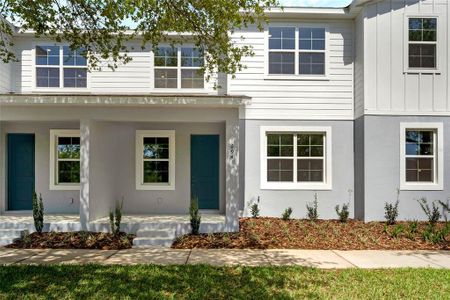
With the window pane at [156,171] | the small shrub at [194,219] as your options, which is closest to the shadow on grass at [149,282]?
the small shrub at [194,219]

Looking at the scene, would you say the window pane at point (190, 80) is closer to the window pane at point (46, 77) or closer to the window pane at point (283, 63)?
the window pane at point (283, 63)

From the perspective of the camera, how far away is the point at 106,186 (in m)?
10.5

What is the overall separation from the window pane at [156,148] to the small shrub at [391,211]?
7.06 meters

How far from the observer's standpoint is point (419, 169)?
1106cm

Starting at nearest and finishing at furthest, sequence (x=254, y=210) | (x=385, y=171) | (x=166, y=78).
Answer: (x=385, y=171), (x=254, y=210), (x=166, y=78)

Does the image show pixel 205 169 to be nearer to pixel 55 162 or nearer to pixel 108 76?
pixel 108 76

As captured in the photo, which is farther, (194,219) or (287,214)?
(287,214)

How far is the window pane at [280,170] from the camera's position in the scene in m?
11.8

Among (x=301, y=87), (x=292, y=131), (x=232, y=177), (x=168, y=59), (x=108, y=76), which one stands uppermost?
(x=168, y=59)

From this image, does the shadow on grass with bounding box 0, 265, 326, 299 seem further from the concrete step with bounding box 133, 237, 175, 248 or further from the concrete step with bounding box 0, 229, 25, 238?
the concrete step with bounding box 0, 229, 25, 238

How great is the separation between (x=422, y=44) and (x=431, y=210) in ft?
17.0

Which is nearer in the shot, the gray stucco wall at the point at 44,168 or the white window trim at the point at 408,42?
the white window trim at the point at 408,42

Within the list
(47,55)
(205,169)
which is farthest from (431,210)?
(47,55)

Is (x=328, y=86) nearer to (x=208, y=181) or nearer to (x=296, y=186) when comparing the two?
(x=296, y=186)
